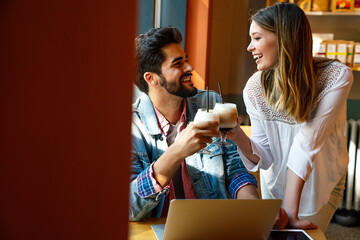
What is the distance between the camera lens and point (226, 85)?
14.1 ft

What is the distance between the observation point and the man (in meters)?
1.51

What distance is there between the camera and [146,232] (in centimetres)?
137

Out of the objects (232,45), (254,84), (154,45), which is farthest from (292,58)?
(232,45)

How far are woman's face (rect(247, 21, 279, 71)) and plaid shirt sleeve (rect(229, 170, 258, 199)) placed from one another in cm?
43

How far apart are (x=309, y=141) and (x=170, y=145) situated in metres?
0.53

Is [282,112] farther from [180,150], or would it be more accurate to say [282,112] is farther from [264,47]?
[180,150]

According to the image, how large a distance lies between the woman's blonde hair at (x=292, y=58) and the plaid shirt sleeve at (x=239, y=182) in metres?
0.29

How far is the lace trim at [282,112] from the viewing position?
163 centimetres

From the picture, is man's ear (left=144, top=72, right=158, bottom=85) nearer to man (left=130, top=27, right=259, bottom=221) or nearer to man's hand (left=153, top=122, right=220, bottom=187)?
man (left=130, top=27, right=259, bottom=221)

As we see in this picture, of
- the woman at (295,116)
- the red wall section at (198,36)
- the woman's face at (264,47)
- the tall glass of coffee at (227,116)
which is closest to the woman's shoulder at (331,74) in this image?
the woman at (295,116)

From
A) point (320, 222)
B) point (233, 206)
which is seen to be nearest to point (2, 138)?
point (233, 206)

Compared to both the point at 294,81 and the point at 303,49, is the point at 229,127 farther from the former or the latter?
the point at 303,49

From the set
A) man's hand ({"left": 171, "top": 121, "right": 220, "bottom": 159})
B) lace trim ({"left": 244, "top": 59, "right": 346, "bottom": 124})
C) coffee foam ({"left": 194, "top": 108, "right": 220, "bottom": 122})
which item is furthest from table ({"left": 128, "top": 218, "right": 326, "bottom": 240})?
lace trim ({"left": 244, "top": 59, "right": 346, "bottom": 124})

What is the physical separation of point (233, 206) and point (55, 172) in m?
0.90
